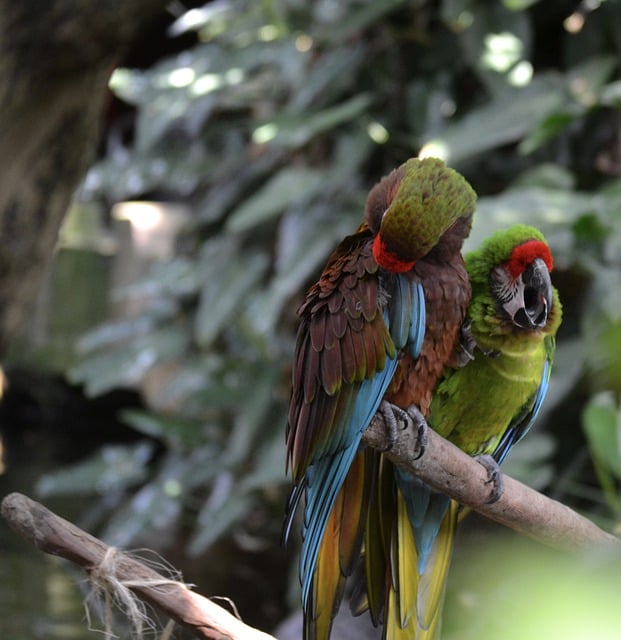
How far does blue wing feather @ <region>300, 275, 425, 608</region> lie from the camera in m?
0.64

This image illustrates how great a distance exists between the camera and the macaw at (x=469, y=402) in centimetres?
67

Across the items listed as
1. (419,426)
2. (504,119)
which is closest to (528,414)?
→ (419,426)

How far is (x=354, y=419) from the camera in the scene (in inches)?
25.6

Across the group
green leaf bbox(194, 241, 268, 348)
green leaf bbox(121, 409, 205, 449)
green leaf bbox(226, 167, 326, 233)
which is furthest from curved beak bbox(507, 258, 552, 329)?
green leaf bbox(121, 409, 205, 449)

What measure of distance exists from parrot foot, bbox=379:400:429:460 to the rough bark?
88 cm

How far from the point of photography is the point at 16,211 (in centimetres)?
150

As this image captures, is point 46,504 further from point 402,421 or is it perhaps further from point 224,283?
point 402,421

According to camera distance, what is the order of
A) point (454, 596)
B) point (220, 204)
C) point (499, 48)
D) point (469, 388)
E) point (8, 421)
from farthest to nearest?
1. point (8, 421)
2. point (220, 204)
3. point (499, 48)
4. point (454, 596)
5. point (469, 388)

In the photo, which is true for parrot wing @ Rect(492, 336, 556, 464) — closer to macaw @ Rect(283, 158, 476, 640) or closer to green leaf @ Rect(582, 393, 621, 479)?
macaw @ Rect(283, 158, 476, 640)

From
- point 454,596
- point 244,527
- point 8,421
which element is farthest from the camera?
point 8,421

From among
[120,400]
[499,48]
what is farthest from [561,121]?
[120,400]

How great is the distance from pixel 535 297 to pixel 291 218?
4.53 ft

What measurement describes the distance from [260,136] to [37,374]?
7.16 ft

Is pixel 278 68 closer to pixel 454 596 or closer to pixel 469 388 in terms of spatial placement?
pixel 454 596
